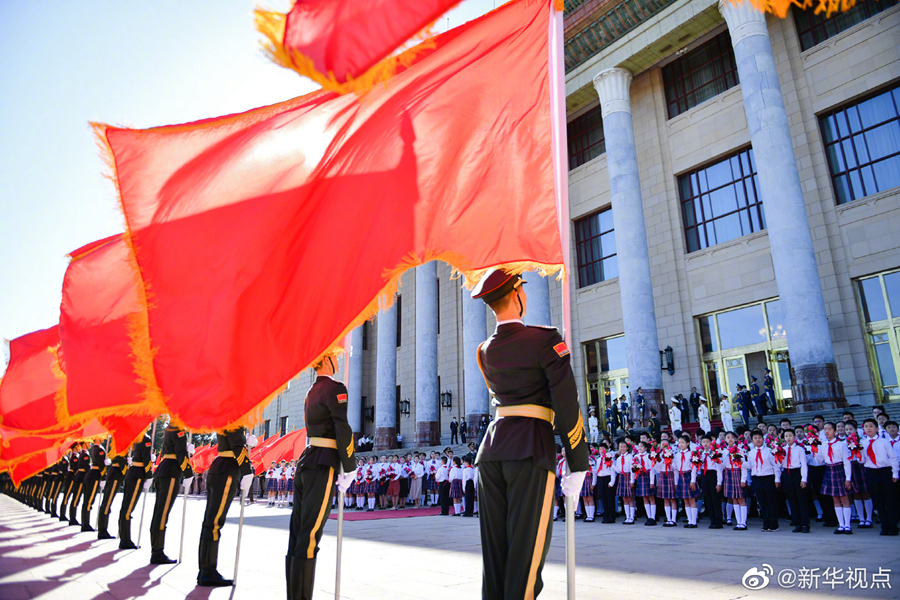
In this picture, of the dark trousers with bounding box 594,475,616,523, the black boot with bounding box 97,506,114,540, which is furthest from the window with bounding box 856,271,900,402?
the black boot with bounding box 97,506,114,540

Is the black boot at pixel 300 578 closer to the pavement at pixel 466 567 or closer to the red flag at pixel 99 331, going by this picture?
the pavement at pixel 466 567

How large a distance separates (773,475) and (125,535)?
1056 centimetres

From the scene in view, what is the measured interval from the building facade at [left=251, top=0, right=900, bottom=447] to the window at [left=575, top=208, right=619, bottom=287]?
0.08 m

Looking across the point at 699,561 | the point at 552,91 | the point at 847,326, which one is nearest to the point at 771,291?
the point at 847,326

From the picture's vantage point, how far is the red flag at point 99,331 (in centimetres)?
500

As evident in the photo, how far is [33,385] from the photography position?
9.24 meters

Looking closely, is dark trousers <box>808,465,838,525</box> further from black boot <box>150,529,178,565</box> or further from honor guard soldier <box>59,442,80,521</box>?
honor guard soldier <box>59,442,80,521</box>

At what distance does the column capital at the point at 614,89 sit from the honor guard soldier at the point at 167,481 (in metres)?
18.8

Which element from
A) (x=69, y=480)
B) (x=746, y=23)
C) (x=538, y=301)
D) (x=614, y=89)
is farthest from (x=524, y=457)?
(x=614, y=89)

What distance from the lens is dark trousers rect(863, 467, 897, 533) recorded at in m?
8.08

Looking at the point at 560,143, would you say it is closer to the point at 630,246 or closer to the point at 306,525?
the point at 306,525

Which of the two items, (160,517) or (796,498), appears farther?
(796,498)

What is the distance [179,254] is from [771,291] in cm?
1906

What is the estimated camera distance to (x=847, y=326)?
1664 cm
